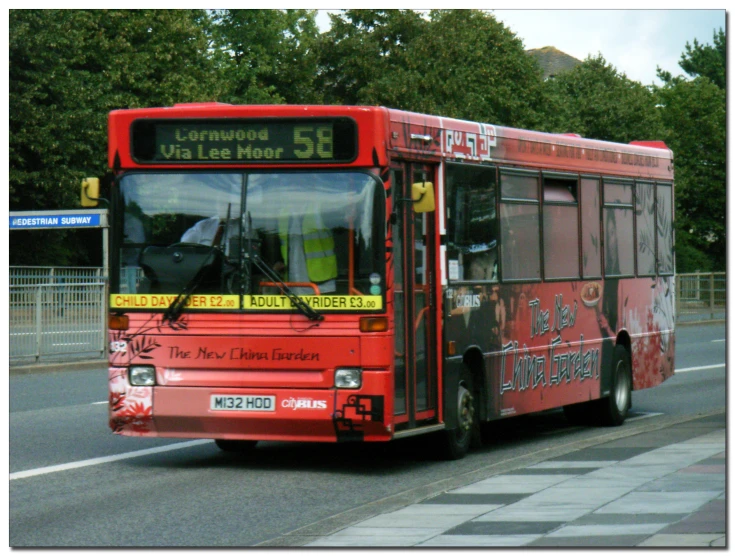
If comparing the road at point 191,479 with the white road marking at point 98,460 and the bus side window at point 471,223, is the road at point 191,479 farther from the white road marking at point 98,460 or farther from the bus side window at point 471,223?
Result: the bus side window at point 471,223

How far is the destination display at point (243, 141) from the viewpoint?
10867mm

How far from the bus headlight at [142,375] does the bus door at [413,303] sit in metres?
1.89

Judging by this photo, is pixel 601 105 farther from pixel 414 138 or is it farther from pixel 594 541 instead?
pixel 594 541

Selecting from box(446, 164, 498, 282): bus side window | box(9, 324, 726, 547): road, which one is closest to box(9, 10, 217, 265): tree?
box(9, 324, 726, 547): road

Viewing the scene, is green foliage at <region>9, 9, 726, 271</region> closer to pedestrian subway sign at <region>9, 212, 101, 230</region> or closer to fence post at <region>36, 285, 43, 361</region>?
pedestrian subway sign at <region>9, 212, 101, 230</region>

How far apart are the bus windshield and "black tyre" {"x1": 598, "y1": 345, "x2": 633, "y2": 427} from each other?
5.48m

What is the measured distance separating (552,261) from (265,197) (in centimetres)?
402

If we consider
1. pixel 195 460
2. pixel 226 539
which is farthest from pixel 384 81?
pixel 226 539

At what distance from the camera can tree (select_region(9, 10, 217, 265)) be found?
128 feet

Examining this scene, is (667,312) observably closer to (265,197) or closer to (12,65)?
(265,197)

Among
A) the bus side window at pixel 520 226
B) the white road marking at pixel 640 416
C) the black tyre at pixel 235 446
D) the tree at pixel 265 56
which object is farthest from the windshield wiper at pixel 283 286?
the tree at pixel 265 56

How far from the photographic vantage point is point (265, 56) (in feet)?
182

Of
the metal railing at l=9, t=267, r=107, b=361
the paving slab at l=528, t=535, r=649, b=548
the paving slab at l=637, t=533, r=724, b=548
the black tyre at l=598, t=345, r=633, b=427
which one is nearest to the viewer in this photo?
the paving slab at l=637, t=533, r=724, b=548

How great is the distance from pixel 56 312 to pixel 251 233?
50.8 feet
